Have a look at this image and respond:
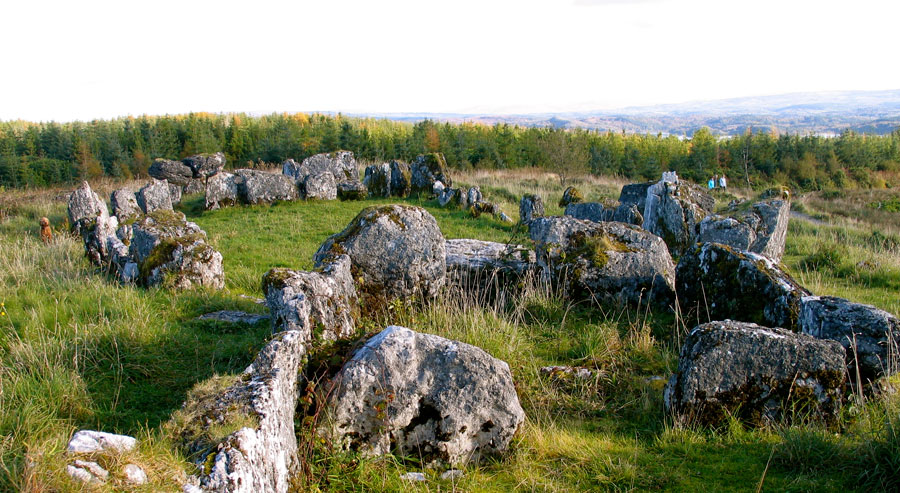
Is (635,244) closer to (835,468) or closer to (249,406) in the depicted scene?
(835,468)

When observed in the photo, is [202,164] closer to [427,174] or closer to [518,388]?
[427,174]

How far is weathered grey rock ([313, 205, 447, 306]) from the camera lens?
7172mm

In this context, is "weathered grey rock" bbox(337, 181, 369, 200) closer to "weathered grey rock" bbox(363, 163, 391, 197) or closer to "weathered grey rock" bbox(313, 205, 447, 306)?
"weathered grey rock" bbox(363, 163, 391, 197)

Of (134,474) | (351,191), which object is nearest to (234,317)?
(134,474)

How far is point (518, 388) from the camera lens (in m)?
5.42

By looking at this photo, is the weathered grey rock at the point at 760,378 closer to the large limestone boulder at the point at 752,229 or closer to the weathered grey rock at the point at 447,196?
the large limestone boulder at the point at 752,229

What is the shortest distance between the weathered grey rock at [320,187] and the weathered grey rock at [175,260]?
954cm

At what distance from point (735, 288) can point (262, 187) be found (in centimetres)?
1545

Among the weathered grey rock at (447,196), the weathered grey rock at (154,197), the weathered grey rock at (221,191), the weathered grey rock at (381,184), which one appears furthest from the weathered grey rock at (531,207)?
the weathered grey rock at (154,197)

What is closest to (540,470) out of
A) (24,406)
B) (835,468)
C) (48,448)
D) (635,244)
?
(835,468)

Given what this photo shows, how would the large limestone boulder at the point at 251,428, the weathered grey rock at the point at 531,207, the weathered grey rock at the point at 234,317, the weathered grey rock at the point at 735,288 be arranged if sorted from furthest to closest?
the weathered grey rock at the point at 531,207 < the weathered grey rock at the point at 234,317 < the weathered grey rock at the point at 735,288 < the large limestone boulder at the point at 251,428

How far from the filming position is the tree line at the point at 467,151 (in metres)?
43.5

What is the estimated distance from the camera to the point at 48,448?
10.1ft

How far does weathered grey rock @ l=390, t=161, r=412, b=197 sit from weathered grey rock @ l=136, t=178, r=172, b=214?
7560mm
